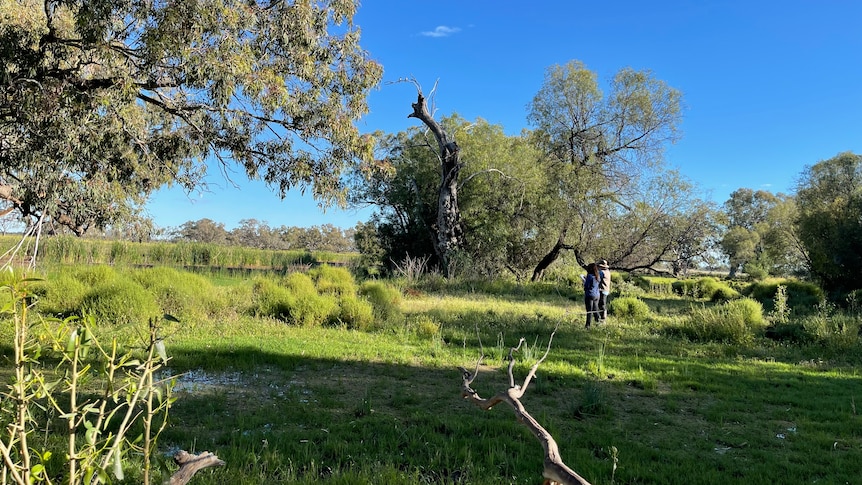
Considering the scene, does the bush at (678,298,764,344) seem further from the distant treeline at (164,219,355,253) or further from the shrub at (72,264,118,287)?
the distant treeline at (164,219,355,253)

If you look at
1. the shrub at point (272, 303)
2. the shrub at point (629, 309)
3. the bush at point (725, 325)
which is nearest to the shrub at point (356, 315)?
the shrub at point (272, 303)

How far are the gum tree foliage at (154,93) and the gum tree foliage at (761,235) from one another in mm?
26439

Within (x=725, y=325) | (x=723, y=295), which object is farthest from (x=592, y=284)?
(x=723, y=295)

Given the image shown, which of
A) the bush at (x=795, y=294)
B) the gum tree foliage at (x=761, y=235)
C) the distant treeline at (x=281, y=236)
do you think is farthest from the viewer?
the distant treeline at (x=281, y=236)

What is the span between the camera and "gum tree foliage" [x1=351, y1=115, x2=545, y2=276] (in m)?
21.5

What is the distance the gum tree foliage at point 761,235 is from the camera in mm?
29469

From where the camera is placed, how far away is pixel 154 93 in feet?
23.9

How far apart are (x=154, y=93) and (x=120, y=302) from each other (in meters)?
3.91

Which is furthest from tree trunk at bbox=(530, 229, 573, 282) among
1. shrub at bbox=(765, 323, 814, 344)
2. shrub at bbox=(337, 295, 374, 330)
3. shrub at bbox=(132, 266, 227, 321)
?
shrub at bbox=(132, 266, 227, 321)

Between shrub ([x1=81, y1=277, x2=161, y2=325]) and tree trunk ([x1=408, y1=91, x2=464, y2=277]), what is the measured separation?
39.3 ft

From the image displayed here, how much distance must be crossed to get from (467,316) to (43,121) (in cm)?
789

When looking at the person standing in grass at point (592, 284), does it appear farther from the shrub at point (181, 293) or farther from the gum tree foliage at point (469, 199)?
the gum tree foliage at point (469, 199)

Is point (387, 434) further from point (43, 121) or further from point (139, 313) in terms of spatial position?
point (139, 313)

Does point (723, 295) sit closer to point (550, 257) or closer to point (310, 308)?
point (550, 257)
